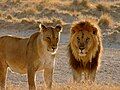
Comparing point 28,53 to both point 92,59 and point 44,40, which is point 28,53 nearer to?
point 44,40

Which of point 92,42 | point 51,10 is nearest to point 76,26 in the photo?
point 92,42

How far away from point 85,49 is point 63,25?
48.0 feet

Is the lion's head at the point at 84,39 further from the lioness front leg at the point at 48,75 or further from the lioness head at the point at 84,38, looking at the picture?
the lioness front leg at the point at 48,75

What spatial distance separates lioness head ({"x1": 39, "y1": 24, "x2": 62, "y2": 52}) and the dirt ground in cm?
335

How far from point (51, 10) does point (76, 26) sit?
20780 mm

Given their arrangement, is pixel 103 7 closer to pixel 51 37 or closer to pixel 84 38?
pixel 84 38

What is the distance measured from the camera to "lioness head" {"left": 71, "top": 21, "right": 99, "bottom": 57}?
11.1m

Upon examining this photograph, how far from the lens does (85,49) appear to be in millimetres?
11156

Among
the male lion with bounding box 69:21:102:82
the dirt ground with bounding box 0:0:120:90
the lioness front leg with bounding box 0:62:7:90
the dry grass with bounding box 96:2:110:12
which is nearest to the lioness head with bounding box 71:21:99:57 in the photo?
the male lion with bounding box 69:21:102:82

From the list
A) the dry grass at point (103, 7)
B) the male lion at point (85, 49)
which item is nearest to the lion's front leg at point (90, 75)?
the male lion at point (85, 49)

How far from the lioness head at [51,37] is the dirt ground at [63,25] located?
3352 millimetres

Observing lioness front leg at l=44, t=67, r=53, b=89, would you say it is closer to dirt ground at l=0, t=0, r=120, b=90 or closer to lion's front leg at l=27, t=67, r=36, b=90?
lion's front leg at l=27, t=67, r=36, b=90

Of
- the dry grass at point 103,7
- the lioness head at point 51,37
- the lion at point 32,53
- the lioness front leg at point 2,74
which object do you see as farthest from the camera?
the dry grass at point 103,7

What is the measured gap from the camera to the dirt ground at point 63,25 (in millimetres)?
14086
